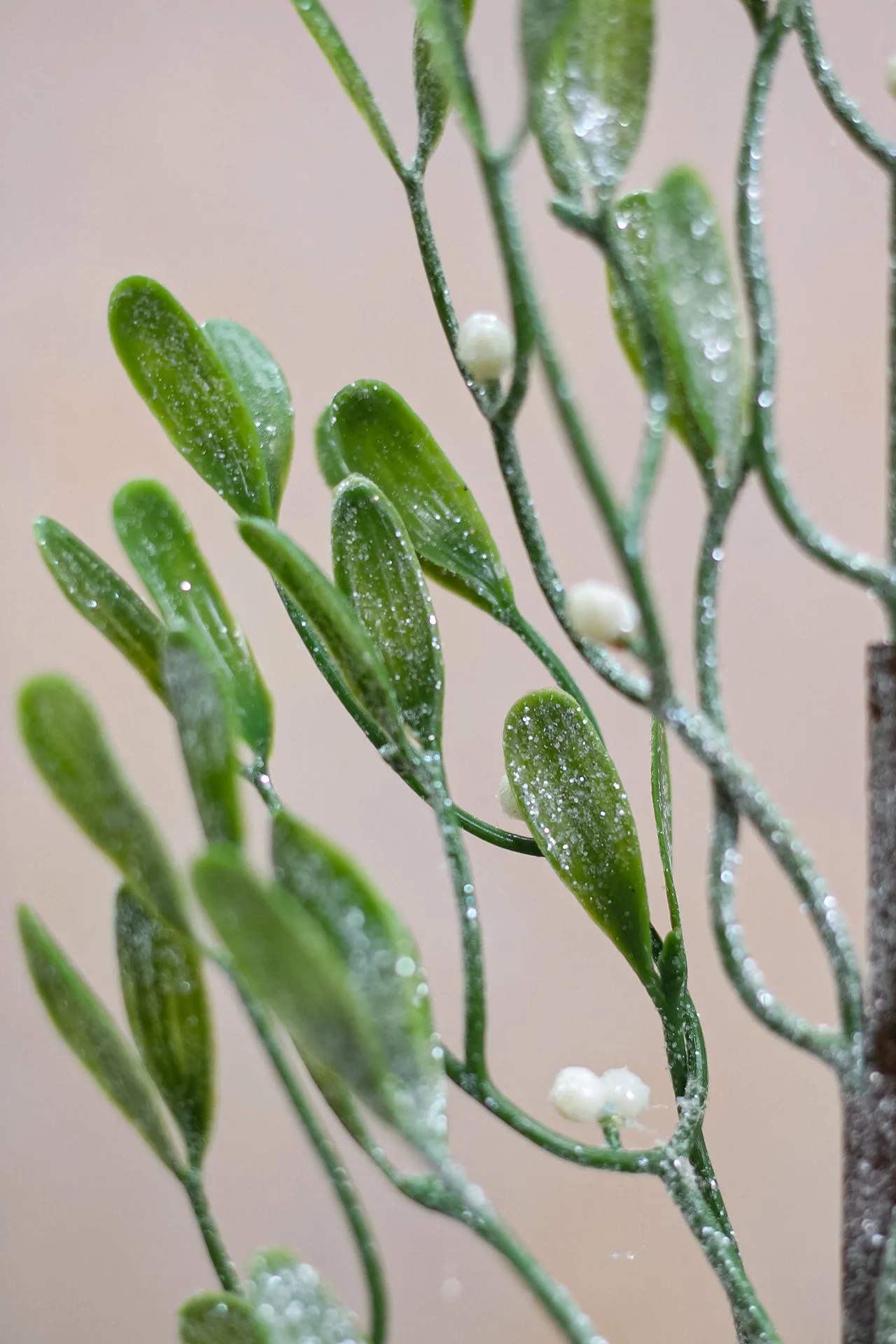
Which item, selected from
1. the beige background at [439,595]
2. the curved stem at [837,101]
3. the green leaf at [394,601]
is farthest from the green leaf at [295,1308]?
the beige background at [439,595]

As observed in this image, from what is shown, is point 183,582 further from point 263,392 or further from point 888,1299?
point 888,1299

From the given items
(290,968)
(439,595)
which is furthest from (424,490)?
(439,595)

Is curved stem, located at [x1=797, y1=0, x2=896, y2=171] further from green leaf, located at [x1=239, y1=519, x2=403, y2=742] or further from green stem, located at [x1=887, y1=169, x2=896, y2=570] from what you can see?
green leaf, located at [x1=239, y1=519, x2=403, y2=742]

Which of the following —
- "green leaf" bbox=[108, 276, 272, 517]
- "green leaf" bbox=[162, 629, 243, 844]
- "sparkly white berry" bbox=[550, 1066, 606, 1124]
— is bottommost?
"green leaf" bbox=[162, 629, 243, 844]

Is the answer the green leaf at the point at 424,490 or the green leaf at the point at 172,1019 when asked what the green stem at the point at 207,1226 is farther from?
the green leaf at the point at 424,490

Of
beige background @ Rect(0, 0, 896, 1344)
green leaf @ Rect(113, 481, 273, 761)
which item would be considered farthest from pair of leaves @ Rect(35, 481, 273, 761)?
beige background @ Rect(0, 0, 896, 1344)
